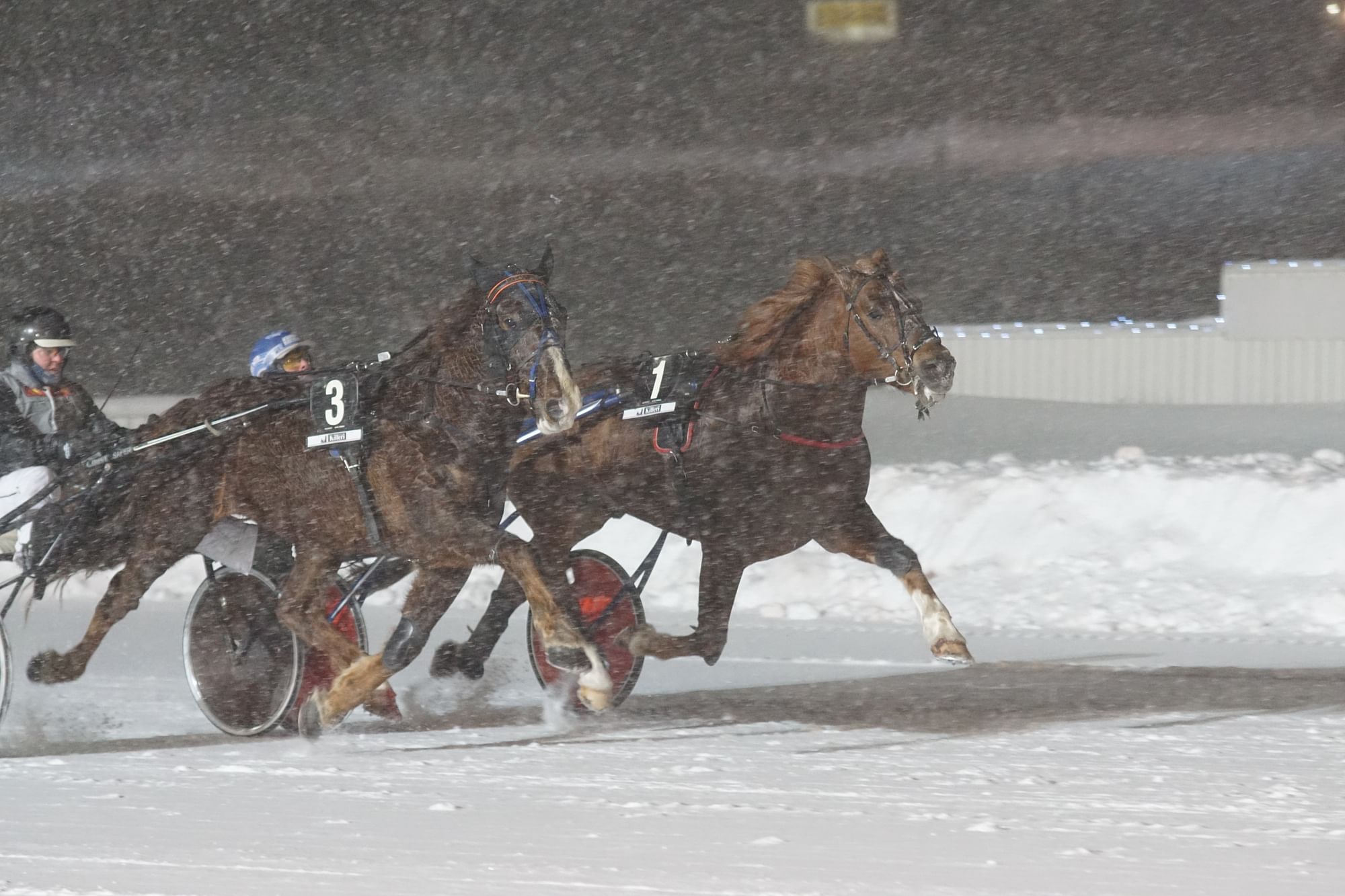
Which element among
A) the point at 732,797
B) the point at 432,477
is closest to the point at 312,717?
the point at 432,477

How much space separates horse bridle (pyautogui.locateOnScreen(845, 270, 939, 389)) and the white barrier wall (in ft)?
48.4

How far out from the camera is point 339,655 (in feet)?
21.0

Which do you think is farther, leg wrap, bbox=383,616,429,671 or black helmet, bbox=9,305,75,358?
black helmet, bbox=9,305,75,358

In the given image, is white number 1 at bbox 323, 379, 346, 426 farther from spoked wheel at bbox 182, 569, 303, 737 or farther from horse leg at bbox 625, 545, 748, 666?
horse leg at bbox 625, 545, 748, 666

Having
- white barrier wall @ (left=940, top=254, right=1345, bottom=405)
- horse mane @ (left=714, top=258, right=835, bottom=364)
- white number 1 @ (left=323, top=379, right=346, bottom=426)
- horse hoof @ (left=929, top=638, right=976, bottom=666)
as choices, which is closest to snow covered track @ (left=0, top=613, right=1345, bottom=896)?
horse hoof @ (left=929, top=638, right=976, bottom=666)

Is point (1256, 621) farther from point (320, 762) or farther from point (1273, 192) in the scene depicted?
point (1273, 192)

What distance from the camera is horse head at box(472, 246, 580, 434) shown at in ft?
19.1

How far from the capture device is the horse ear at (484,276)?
6.12 m

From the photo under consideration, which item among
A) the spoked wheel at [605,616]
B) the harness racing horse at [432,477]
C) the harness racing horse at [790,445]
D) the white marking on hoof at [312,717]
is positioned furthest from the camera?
the spoked wheel at [605,616]

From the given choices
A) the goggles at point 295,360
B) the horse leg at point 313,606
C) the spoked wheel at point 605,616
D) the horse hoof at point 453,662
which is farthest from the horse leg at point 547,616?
the goggles at point 295,360

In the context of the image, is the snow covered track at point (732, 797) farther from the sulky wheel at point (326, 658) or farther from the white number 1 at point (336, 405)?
the white number 1 at point (336, 405)

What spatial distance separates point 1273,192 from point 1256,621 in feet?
144

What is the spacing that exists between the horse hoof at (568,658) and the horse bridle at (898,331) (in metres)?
1.64

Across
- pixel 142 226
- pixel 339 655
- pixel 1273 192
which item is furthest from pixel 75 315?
pixel 339 655
